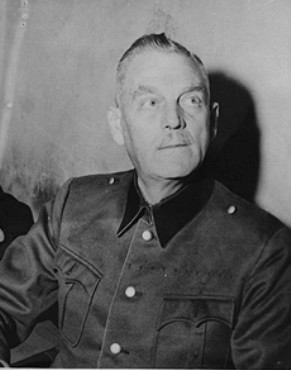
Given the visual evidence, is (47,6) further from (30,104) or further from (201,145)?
(201,145)

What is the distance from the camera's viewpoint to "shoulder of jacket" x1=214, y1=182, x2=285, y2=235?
2.68ft

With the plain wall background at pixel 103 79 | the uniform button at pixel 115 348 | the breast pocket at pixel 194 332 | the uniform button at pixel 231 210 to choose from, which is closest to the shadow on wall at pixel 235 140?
the plain wall background at pixel 103 79

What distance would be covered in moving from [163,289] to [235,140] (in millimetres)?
335

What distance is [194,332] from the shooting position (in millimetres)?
797

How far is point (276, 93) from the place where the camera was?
867 millimetres

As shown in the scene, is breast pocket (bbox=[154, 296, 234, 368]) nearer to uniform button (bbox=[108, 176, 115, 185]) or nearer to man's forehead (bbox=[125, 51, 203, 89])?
uniform button (bbox=[108, 176, 115, 185])

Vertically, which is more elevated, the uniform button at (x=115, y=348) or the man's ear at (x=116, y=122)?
the man's ear at (x=116, y=122)

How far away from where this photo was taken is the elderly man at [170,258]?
2.55 feet

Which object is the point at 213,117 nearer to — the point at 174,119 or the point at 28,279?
the point at 174,119

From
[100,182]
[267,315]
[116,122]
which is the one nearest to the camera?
[267,315]

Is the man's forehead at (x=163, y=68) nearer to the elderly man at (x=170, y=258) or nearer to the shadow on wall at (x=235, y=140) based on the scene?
the elderly man at (x=170, y=258)

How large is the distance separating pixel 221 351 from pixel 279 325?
0.11m

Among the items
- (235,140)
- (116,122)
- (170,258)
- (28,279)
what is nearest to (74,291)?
(28,279)

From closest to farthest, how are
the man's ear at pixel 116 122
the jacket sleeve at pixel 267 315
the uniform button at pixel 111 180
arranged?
1. the jacket sleeve at pixel 267 315
2. the man's ear at pixel 116 122
3. the uniform button at pixel 111 180
